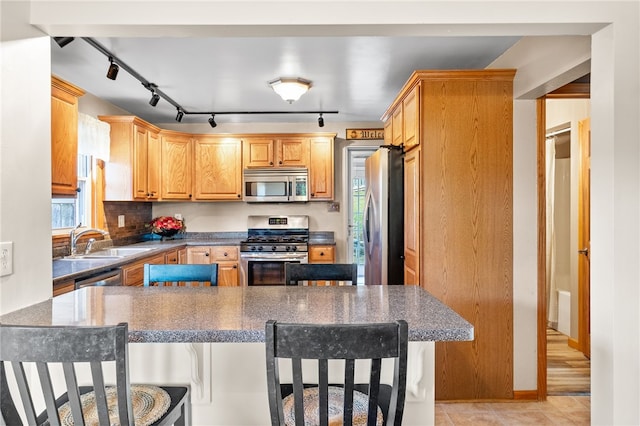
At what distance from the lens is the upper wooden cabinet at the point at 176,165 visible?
4.80m

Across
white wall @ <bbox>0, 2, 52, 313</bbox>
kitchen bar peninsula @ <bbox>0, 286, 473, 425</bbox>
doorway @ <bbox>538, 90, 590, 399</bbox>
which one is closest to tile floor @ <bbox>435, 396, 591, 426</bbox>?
doorway @ <bbox>538, 90, 590, 399</bbox>

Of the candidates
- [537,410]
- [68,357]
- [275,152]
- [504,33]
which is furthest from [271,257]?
[68,357]

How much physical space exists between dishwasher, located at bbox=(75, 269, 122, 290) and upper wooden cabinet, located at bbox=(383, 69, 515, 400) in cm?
212

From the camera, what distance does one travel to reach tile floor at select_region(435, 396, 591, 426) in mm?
2500

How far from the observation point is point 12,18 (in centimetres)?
155

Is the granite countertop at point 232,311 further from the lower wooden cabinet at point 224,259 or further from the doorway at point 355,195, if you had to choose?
the doorway at point 355,195

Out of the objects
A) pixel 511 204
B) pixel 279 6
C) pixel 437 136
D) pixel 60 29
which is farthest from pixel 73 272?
pixel 511 204

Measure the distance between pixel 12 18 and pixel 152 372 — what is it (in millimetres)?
1426

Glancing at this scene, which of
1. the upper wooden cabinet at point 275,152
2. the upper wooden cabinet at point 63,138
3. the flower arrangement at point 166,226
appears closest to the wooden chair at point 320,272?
the upper wooden cabinet at point 63,138

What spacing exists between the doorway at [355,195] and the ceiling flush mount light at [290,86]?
1.82m

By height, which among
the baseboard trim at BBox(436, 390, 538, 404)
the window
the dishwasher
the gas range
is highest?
the window

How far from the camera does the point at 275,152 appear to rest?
4.99m

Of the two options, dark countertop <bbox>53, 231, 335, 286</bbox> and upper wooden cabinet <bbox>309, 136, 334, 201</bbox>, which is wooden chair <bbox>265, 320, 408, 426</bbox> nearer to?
dark countertop <bbox>53, 231, 335, 286</bbox>

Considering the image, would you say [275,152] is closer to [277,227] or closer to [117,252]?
[277,227]
